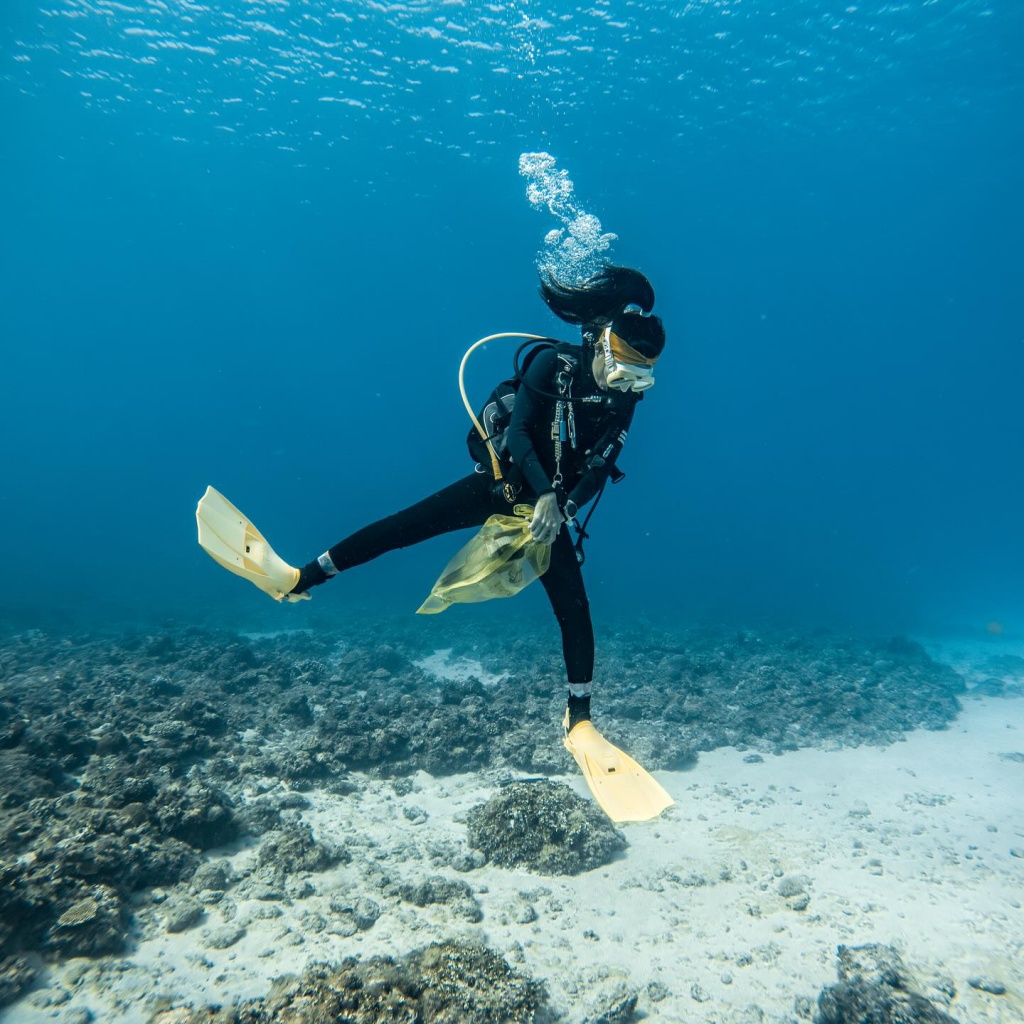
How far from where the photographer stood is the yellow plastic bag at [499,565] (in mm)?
4094

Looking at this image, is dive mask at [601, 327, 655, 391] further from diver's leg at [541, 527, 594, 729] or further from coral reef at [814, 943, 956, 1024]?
coral reef at [814, 943, 956, 1024]

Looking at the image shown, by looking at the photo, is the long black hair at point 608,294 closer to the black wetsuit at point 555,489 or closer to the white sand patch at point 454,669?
the black wetsuit at point 555,489

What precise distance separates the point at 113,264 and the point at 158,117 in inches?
1611

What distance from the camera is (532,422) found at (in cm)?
421

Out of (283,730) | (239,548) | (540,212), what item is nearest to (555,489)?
(239,548)

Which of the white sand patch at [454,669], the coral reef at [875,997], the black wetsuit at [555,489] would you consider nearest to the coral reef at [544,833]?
the black wetsuit at [555,489]

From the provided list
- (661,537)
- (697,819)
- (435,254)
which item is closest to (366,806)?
(697,819)

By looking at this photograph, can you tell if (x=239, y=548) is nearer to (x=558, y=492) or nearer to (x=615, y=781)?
(x=558, y=492)

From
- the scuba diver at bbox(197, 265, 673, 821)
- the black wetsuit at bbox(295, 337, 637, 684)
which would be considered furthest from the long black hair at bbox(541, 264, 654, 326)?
the black wetsuit at bbox(295, 337, 637, 684)

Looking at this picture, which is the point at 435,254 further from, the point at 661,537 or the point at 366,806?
the point at 661,537

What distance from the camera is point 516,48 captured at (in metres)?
27.5

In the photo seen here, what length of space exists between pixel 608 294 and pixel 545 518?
2.07 m

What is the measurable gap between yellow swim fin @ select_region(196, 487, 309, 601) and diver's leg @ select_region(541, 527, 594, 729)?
1941 millimetres

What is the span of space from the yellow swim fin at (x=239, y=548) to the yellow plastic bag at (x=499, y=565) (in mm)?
1088
